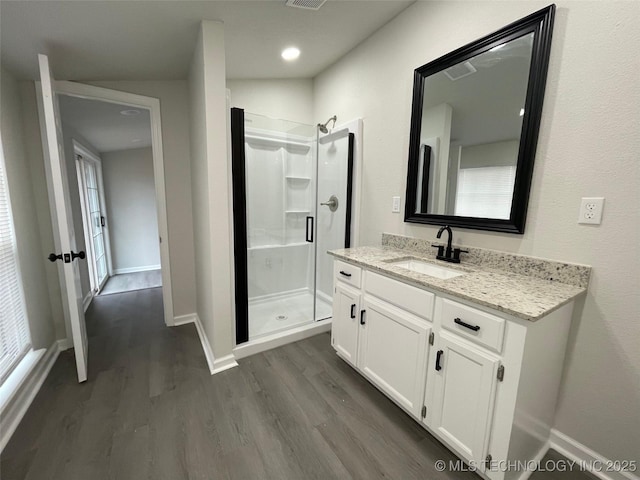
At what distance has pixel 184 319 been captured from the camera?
113 inches

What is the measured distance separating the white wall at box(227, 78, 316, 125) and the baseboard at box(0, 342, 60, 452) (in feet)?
8.78

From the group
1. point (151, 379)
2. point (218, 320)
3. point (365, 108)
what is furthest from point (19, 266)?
point (365, 108)

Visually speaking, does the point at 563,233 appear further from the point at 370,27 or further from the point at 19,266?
the point at 19,266

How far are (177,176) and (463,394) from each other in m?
2.84

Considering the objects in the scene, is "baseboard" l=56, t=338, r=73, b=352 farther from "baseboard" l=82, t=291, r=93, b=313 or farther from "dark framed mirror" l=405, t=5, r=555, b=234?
"dark framed mirror" l=405, t=5, r=555, b=234

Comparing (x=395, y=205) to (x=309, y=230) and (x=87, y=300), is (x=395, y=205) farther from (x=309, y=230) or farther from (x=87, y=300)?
(x=87, y=300)

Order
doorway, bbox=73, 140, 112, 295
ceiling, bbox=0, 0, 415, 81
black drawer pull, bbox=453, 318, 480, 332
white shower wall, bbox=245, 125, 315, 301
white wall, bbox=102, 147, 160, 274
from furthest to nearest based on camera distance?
white wall, bbox=102, 147, 160, 274 → doorway, bbox=73, 140, 112, 295 → white shower wall, bbox=245, 125, 315, 301 → ceiling, bbox=0, 0, 415, 81 → black drawer pull, bbox=453, 318, 480, 332

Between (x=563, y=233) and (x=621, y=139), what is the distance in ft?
1.46

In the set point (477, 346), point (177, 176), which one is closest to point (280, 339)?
point (477, 346)

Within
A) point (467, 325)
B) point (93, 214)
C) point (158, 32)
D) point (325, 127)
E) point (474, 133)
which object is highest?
point (158, 32)

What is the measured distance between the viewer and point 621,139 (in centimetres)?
116

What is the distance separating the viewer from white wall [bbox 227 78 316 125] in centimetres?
282

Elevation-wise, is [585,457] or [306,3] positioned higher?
[306,3]

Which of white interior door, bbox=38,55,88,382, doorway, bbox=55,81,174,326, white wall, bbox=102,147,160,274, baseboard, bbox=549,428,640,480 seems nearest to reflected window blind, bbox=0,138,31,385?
white interior door, bbox=38,55,88,382
